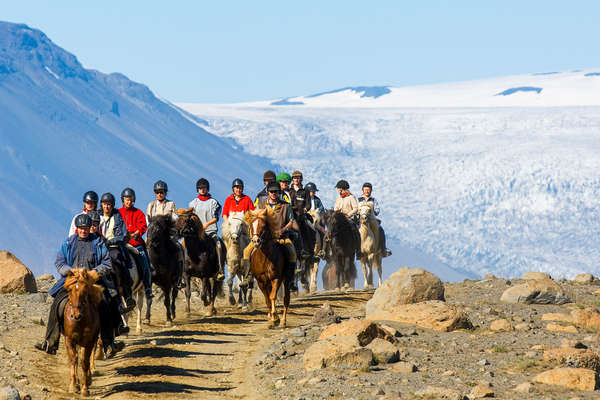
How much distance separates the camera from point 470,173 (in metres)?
89.1

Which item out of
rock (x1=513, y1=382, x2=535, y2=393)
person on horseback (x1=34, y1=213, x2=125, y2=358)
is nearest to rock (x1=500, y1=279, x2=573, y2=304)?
rock (x1=513, y1=382, x2=535, y2=393)

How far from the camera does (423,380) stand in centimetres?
1001

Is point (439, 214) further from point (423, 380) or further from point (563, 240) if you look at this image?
point (423, 380)

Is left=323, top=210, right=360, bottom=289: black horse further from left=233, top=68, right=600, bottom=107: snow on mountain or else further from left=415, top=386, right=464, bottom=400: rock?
left=233, top=68, right=600, bottom=107: snow on mountain

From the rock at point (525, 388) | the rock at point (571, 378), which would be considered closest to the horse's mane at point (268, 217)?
the rock at point (571, 378)

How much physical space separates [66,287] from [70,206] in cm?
12473

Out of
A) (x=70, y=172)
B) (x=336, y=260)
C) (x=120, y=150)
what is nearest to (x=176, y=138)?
(x=120, y=150)

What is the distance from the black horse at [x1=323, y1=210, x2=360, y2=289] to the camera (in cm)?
2275

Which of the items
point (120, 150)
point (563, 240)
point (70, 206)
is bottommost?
point (563, 240)

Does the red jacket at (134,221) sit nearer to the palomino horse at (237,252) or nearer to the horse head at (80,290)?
the palomino horse at (237,252)

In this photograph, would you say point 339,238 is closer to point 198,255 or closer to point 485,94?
point 198,255

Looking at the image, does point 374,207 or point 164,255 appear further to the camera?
point 374,207

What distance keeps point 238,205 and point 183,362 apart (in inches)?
233

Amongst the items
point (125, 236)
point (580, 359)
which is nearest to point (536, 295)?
point (580, 359)
